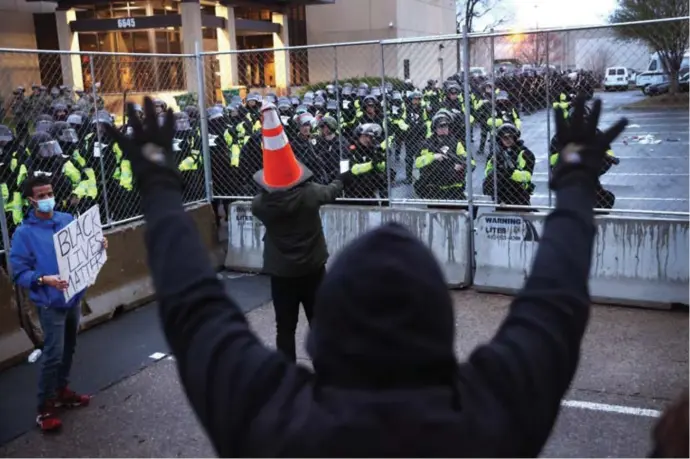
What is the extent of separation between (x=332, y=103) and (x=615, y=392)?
8707mm

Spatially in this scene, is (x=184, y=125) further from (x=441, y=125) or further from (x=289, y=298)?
(x=289, y=298)

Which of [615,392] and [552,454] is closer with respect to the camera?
[552,454]

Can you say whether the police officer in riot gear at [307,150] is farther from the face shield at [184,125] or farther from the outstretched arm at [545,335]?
the outstretched arm at [545,335]

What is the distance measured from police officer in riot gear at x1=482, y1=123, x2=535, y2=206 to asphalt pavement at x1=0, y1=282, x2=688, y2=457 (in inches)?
53.1

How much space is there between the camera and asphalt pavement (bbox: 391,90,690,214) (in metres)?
10.6

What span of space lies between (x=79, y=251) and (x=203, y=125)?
4204mm

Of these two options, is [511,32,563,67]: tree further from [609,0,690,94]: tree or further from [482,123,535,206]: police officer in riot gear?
[482,123,535,206]: police officer in riot gear

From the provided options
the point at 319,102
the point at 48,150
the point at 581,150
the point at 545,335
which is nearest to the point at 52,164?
the point at 48,150

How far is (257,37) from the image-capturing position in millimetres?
40750

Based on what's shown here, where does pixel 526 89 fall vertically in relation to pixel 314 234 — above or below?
above

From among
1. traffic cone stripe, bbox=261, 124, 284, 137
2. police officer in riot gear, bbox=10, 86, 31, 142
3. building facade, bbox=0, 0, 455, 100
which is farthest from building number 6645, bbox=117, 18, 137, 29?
traffic cone stripe, bbox=261, 124, 284, 137

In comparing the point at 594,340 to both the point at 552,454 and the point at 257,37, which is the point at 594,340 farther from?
the point at 257,37

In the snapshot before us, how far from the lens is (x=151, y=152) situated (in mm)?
1780

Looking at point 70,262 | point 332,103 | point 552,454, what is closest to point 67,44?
point 332,103
